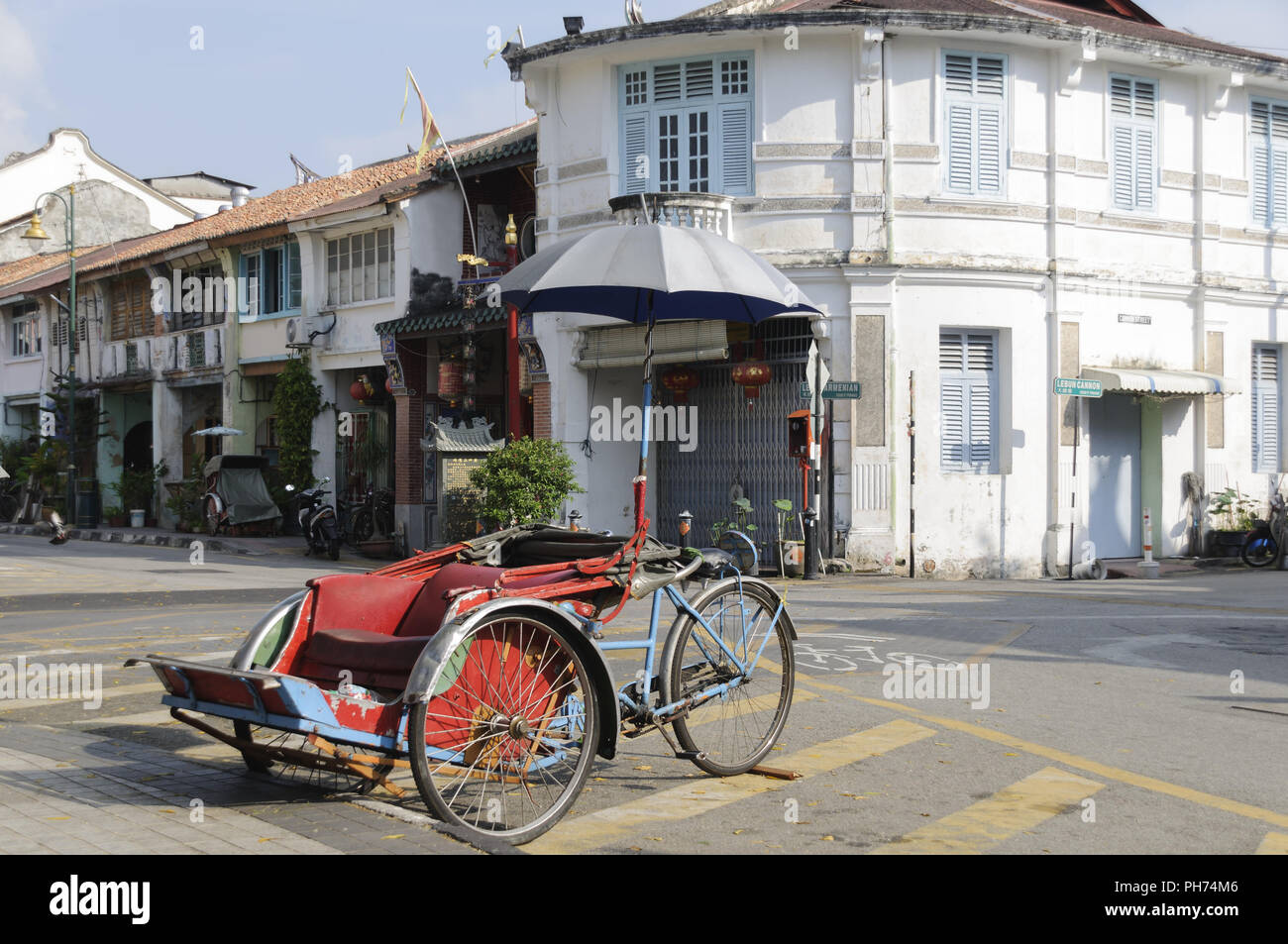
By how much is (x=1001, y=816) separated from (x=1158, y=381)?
15171mm

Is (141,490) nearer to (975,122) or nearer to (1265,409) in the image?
(975,122)

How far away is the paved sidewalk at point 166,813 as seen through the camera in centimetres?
452

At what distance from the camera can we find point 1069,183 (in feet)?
62.0

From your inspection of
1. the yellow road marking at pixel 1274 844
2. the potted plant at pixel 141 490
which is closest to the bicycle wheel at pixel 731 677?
the yellow road marking at pixel 1274 844

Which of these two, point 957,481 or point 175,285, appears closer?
point 957,481

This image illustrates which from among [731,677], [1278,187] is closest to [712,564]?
[731,677]

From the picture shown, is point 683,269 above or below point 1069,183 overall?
below

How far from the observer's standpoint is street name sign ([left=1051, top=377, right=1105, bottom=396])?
60.0 feet

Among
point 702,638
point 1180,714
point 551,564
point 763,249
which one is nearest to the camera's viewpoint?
point 551,564

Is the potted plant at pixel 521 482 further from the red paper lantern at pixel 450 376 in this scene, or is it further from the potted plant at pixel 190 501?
the potted plant at pixel 190 501

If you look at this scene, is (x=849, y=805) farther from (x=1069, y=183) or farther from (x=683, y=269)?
(x=1069, y=183)

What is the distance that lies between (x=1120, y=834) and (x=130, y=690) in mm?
6140

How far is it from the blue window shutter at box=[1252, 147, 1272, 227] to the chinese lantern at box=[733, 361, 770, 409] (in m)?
8.94
